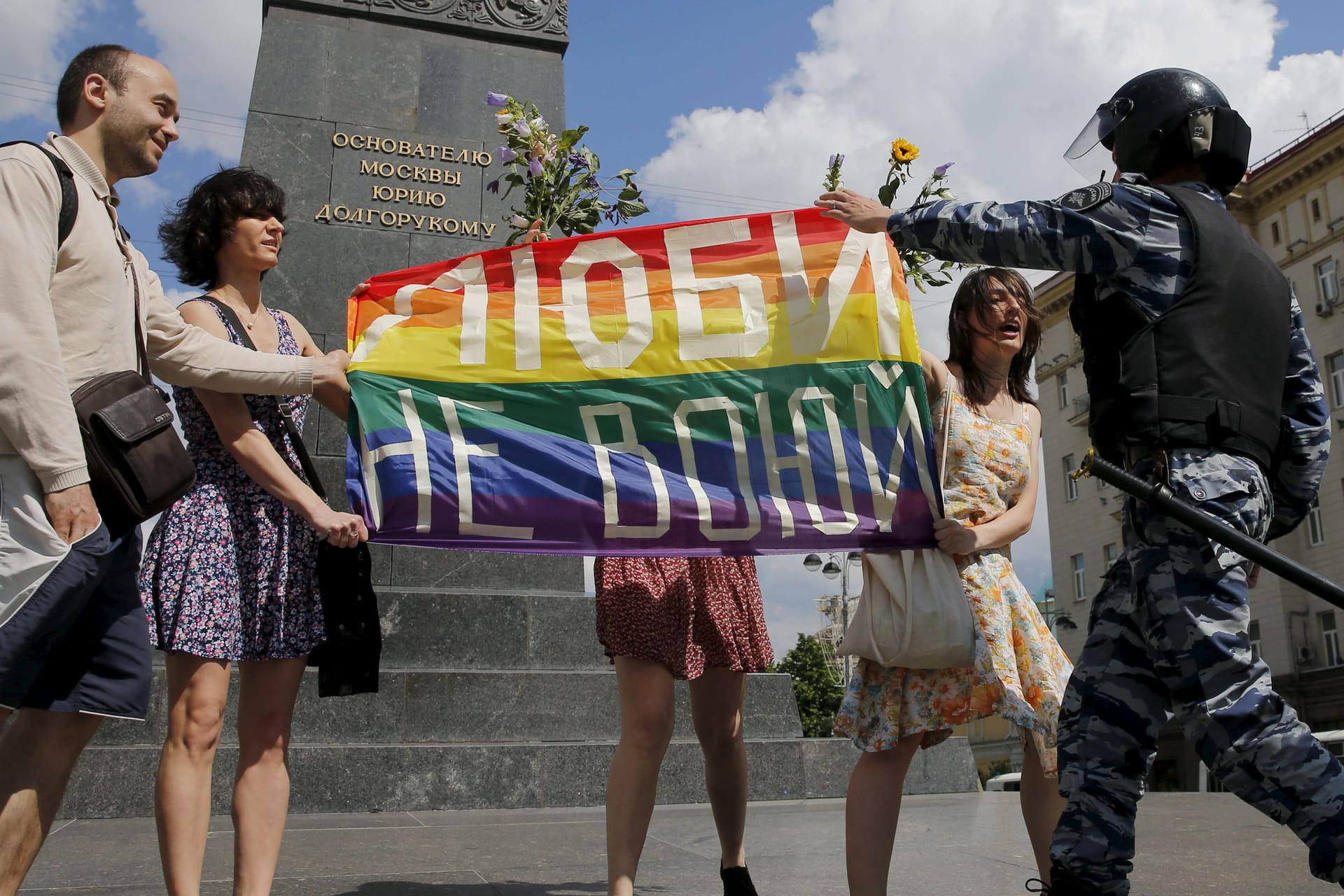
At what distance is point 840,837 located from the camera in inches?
199

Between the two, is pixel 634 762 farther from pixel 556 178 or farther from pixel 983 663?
pixel 556 178

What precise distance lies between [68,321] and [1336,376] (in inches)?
1603

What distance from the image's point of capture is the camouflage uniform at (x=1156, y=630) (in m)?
2.44

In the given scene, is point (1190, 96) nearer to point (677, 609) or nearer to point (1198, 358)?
point (1198, 358)

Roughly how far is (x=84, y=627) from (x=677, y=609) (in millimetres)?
1669

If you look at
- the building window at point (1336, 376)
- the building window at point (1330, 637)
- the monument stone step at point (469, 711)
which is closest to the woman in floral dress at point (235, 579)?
the monument stone step at point (469, 711)

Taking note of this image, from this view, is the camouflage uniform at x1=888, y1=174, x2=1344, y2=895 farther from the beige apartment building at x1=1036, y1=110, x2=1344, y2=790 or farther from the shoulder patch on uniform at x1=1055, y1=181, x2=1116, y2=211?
the beige apartment building at x1=1036, y1=110, x2=1344, y2=790

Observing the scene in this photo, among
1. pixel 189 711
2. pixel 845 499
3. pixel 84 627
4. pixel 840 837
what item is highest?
pixel 845 499

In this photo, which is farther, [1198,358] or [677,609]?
[677,609]

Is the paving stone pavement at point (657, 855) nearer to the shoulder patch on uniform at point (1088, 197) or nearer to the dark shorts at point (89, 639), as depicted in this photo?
the dark shorts at point (89, 639)

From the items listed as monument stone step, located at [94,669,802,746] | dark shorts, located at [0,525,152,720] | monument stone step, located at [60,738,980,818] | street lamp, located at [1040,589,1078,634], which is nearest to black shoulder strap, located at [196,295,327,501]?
dark shorts, located at [0,525,152,720]

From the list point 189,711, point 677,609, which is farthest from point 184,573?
point 677,609

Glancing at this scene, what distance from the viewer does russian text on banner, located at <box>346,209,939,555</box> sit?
375cm

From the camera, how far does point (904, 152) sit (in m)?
4.25
